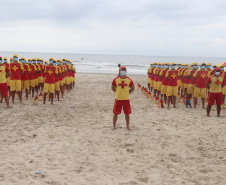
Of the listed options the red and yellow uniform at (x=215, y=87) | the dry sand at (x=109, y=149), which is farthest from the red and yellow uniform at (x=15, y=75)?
the red and yellow uniform at (x=215, y=87)

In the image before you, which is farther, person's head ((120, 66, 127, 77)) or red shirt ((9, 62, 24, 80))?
red shirt ((9, 62, 24, 80))

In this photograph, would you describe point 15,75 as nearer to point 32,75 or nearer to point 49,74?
point 49,74

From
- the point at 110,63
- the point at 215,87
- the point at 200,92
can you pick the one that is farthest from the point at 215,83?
the point at 110,63

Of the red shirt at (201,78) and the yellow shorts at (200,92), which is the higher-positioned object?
the red shirt at (201,78)

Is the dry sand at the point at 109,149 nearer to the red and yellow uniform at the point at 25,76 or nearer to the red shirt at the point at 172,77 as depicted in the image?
the red shirt at the point at 172,77

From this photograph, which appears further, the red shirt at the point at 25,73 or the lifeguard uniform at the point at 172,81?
the red shirt at the point at 25,73

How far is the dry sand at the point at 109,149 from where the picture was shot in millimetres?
4141

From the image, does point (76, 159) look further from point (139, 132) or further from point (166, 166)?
point (139, 132)

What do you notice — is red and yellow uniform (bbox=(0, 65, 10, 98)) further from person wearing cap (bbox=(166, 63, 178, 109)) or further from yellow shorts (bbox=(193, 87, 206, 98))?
→ yellow shorts (bbox=(193, 87, 206, 98))

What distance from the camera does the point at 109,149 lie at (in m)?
5.53

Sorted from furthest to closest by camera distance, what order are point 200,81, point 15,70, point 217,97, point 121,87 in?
point 200,81
point 15,70
point 217,97
point 121,87

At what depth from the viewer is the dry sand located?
4.14 meters

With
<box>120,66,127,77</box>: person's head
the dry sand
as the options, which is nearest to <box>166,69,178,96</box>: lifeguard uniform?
the dry sand

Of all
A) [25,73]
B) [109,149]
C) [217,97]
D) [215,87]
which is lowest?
[109,149]
